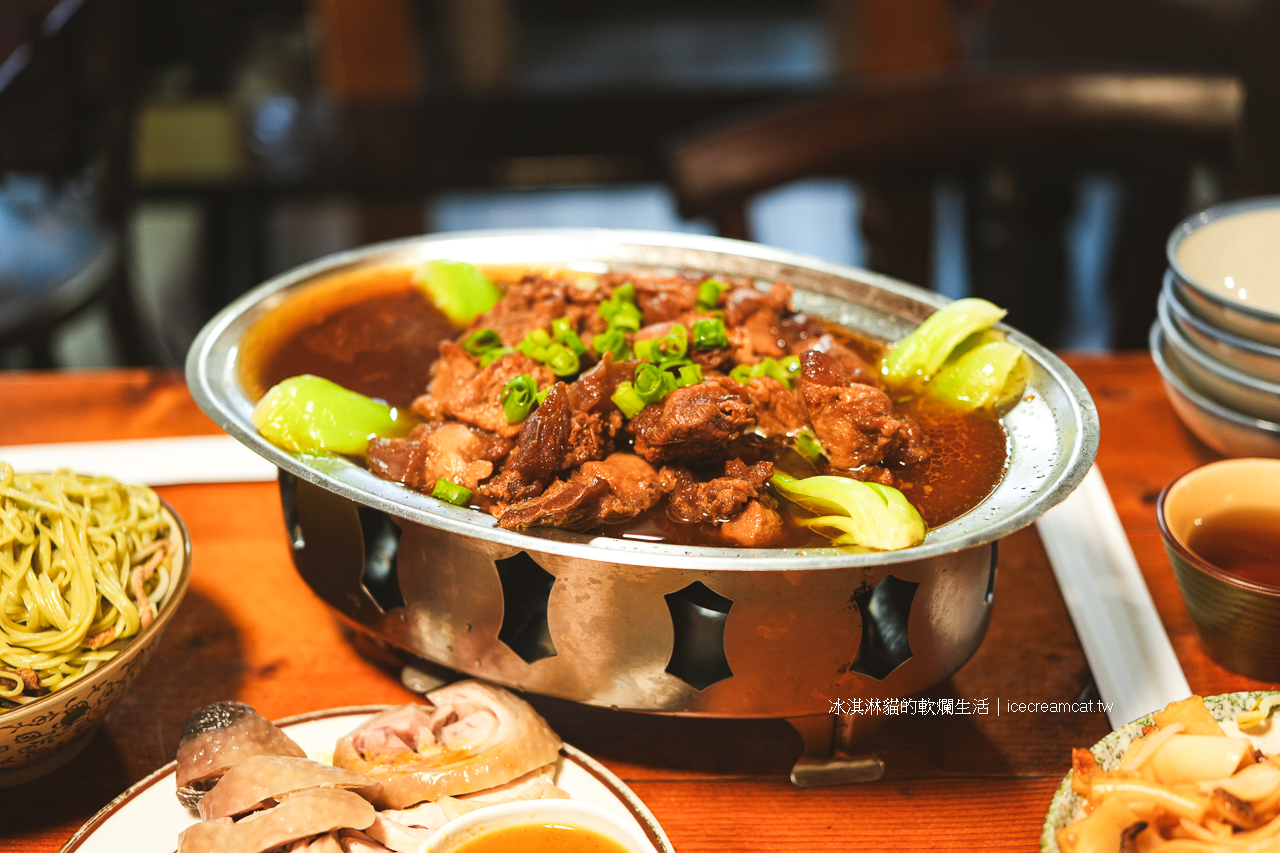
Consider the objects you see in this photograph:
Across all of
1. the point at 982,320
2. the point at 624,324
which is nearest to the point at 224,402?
the point at 624,324

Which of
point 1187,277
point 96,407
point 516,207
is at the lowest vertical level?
point 516,207

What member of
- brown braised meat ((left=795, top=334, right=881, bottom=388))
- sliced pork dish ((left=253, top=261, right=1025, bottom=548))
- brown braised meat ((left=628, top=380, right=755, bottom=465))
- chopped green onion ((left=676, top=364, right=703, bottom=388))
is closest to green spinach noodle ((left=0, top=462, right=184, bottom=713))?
sliced pork dish ((left=253, top=261, right=1025, bottom=548))

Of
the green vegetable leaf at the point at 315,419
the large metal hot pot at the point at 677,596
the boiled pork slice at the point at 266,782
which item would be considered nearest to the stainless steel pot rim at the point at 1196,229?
the large metal hot pot at the point at 677,596

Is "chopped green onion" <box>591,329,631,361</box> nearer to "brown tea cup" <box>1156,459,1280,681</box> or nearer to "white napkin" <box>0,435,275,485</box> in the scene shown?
"white napkin" <box>0,435,275,485</box>

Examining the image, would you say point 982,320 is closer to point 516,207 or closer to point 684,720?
point 684,720

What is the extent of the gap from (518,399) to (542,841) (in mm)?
797

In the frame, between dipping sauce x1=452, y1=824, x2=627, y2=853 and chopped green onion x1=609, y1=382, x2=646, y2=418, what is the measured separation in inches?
30.4

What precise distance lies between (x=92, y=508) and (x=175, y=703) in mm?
412

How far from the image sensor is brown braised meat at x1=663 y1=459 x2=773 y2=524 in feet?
5.80

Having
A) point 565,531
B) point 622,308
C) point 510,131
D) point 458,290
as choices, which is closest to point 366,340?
point 458,290

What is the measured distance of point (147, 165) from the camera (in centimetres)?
602

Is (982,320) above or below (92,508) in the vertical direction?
above

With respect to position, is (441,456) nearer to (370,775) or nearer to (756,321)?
(370,775)

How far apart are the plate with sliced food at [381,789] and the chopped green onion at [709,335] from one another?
31.6 inches
